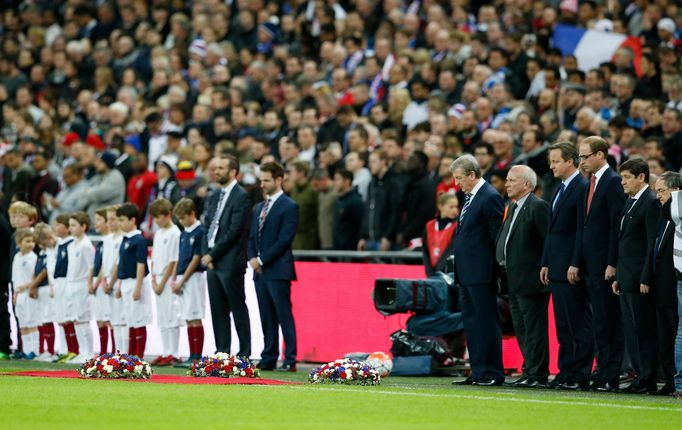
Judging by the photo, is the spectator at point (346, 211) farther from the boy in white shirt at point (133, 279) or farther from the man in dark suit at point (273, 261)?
the boy in white shirt at point (133, 279)

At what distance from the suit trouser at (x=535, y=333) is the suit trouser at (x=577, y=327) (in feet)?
1.12

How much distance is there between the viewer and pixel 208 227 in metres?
18.1

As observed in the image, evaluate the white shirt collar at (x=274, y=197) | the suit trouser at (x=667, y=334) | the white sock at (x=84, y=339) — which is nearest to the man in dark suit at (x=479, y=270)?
the suit trouser at (x=667, y=334)

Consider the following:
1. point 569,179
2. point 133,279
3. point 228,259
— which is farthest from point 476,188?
point 133,279

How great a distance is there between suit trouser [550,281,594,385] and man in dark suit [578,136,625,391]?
0.49 ft

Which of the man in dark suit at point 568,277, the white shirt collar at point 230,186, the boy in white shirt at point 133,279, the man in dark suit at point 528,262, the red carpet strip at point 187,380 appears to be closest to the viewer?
the red carpet strip at point 187,380

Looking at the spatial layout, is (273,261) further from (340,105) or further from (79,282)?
(340,105)

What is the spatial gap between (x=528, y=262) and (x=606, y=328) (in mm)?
1179

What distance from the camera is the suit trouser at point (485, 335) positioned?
14094 millimetres

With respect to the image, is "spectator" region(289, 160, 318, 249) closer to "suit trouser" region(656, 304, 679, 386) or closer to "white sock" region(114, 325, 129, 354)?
"white sock" region(114, 325, 129, 354)

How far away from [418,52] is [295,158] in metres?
3.50

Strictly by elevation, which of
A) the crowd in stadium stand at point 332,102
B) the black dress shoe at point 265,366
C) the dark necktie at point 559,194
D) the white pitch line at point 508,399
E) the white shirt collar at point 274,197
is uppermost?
the crowd in stadium stand at point 332,102

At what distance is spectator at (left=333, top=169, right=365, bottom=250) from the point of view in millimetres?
19859

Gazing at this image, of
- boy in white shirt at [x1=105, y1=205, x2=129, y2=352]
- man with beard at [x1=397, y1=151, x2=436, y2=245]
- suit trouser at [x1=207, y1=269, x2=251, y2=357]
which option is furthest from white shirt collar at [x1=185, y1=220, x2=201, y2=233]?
man with beard at [x1=397, y1=151, x2=436, y2=245]
